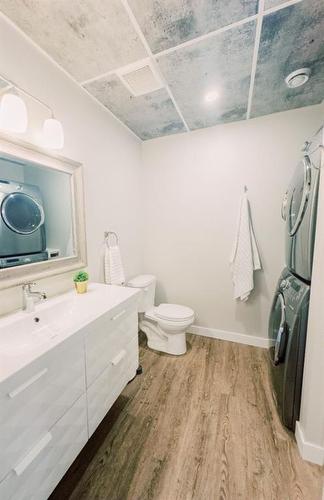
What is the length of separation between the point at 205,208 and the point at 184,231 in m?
0.35

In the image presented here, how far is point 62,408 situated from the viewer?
0.82 meters

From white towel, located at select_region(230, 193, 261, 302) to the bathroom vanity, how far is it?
1.17 metres

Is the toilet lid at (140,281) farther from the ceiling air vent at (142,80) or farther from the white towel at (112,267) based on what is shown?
the ceiling air vent at (142,80)

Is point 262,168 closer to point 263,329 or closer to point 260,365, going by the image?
point 263,329

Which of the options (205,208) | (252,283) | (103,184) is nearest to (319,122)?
(205,208)

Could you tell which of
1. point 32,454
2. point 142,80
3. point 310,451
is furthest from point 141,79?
point 310,451

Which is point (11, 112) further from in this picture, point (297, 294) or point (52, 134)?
point (297, 294)

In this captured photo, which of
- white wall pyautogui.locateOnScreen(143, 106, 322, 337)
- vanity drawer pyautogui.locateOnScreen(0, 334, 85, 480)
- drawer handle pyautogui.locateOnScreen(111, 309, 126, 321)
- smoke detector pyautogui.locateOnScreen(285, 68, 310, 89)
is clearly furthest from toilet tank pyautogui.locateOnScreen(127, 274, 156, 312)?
smoke detector pyautogui.locateOnScreen(285, 68, 310, 89)

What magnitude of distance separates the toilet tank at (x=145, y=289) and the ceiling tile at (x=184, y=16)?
181 cm

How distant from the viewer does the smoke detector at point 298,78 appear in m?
1.34

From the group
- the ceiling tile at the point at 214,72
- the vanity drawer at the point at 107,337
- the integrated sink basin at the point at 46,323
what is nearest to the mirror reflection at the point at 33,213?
the integrated sink basin at the point at 46,323

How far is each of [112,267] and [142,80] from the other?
1.44 metres

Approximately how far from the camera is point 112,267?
175 cm

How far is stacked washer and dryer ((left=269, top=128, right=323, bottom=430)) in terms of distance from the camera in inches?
43.9
